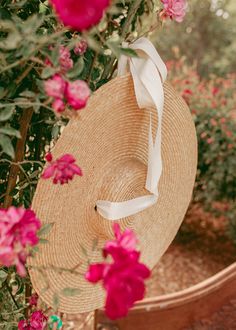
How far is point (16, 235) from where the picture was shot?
93cm

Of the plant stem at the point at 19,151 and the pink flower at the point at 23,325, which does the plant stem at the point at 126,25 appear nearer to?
the plant stem at the point at 19,151

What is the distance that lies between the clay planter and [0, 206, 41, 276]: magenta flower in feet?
4.64

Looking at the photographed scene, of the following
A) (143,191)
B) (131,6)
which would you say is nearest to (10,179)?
(143,191)

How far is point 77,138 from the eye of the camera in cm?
129

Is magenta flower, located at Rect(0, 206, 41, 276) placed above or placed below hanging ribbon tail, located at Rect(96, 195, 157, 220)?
above

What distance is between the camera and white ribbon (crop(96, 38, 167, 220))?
1356 mm

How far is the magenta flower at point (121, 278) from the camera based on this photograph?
827 mm

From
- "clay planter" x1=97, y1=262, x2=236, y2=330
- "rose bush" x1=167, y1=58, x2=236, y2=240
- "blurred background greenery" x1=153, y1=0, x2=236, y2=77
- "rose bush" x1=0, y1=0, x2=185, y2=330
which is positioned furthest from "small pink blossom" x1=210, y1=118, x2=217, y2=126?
"blurred background greenery" x1=153, y1=0, x2=236, y2=77

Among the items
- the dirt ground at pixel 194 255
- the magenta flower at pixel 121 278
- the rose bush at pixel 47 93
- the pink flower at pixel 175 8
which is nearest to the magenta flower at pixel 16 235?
the rose bush at pixel 47 93

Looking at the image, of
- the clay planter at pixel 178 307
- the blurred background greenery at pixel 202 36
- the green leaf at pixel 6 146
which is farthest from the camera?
the blurred background greenery at pixel 202 36

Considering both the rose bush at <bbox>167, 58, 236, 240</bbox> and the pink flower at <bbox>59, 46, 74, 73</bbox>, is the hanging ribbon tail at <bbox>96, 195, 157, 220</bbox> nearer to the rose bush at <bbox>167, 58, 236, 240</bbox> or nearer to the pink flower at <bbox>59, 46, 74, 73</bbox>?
the pink flower at <bbox>59, 46, 74, 73</bbox>

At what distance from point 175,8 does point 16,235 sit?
756 mm

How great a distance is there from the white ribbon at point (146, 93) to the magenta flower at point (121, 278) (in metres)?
0.56

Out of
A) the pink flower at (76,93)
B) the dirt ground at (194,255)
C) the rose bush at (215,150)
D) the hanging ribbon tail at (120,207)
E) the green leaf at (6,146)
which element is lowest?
the dirt ground at (194,255)
